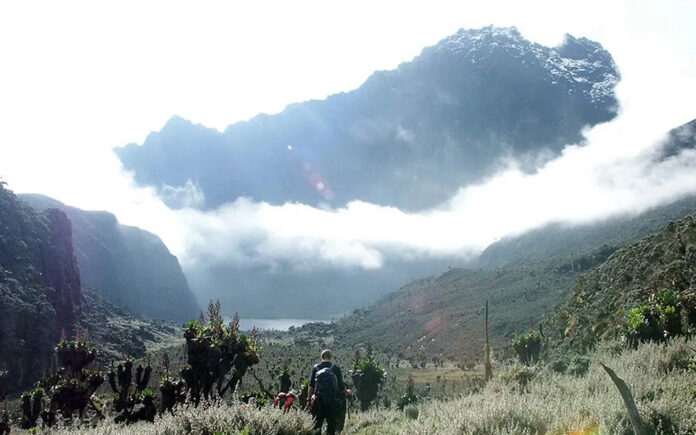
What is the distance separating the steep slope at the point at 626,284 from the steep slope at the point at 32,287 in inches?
2505

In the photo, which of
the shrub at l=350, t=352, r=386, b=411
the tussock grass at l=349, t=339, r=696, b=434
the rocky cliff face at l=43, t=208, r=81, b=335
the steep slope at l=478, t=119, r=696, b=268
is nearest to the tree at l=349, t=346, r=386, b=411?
the shrub at l=350, t=352, r=386, b=411

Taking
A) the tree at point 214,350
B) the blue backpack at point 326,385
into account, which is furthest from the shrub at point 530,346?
the blue backpack at point 326,385

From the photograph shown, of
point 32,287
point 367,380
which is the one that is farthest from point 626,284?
point 32,287

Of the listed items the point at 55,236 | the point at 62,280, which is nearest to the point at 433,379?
the point at 62,280

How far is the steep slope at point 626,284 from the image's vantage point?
20734mm

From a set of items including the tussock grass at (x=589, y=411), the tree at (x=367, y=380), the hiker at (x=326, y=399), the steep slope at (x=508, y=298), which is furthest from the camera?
the steep slope at (x=508, y=298)

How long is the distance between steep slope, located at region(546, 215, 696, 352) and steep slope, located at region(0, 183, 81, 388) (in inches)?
2505

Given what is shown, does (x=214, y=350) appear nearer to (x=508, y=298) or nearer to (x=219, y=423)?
(x=219, y=423)

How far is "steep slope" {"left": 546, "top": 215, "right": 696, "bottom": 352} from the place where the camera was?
20.7 m

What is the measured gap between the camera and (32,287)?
260 ft

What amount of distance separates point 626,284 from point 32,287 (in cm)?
8533

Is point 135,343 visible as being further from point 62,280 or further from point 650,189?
point 650,189

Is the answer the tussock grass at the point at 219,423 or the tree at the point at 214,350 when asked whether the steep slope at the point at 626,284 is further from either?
the tree at the point at 214,350

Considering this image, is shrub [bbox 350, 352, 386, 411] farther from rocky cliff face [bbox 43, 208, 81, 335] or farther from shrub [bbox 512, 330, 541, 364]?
rocky cliff face [bbox 43, 208, 81, 335]
